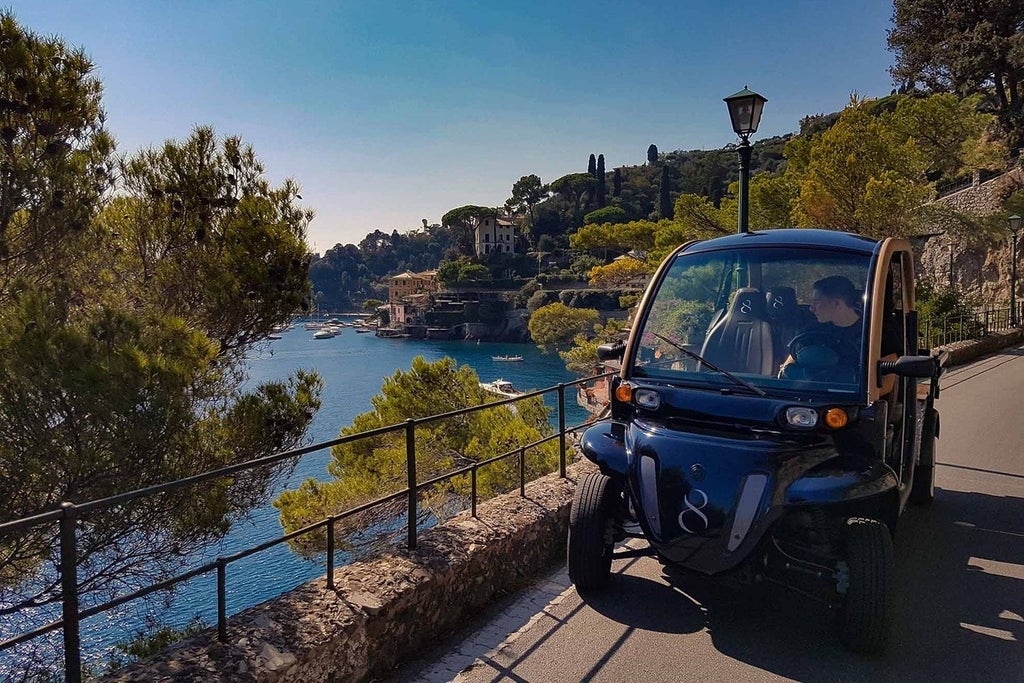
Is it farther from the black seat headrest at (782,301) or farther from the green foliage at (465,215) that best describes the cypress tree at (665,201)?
the black seat headrest at (782,301)

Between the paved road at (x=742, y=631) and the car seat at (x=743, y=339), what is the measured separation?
1.30 metres

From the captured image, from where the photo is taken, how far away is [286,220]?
35.2 ft

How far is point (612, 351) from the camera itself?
13.4ft

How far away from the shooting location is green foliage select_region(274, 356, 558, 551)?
11820 millimetres

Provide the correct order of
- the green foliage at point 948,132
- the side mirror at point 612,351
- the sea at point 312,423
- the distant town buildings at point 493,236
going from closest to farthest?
the side mirror at point 612,351
the sea at point 312,423
the green foliage at point 948,132
the distant town buildings at point 493,236

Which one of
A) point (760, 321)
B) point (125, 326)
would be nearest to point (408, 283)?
point (125, 326)

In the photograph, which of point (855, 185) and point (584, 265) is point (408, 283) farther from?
point (855, 185)

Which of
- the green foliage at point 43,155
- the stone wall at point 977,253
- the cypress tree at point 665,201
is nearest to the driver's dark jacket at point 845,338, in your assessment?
the green foliage at point 43,155

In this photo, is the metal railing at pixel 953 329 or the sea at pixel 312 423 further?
the metal railing at pixel 953 329

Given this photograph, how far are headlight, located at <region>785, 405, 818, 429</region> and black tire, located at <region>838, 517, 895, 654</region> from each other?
493mm

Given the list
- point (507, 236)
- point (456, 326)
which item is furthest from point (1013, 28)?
point (507, 236)

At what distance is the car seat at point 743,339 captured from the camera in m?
3.51

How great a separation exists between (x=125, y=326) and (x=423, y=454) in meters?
7.01

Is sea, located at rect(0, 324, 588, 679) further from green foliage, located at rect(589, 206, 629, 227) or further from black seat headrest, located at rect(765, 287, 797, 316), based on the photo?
green foliage, located at rect(589, 206, 629, 227)
